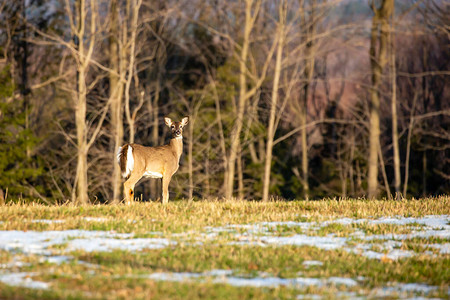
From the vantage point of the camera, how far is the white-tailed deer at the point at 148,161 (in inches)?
542

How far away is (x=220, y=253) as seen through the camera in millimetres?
8352

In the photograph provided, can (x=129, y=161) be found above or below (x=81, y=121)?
below

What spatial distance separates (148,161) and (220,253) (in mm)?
6070

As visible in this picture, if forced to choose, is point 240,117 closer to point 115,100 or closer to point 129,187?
point 115,100

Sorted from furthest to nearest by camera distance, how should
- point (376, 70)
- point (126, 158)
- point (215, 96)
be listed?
point (215, 96), point (376, 70), point (126, 158)

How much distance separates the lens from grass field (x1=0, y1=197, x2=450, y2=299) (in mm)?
6758

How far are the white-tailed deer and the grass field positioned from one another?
5.28 ft

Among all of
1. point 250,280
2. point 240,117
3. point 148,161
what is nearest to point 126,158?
point 148,161

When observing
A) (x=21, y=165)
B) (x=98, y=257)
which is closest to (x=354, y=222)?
(x=98, y=257)

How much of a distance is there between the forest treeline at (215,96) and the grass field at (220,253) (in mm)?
16187

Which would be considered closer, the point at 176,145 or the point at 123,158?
the point at 123,158

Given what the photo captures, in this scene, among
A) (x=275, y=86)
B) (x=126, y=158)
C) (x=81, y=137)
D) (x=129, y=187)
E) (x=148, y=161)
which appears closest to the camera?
(x=126, y=158)

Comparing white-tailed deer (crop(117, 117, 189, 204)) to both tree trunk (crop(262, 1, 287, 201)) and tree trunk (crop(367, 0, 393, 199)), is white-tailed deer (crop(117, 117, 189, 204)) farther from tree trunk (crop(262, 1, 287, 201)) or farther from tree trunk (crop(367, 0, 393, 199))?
tree trunk (crop(367, 0, 393, 199))

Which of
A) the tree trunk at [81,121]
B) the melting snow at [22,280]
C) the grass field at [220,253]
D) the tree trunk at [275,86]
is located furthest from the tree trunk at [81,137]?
the melting snow at [22,280]
